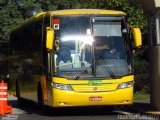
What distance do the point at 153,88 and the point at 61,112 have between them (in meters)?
3.52

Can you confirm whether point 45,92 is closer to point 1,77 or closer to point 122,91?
point 122,91

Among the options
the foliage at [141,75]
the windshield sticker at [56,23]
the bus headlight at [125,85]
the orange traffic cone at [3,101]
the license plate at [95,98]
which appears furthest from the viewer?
the foliage at [141,75]

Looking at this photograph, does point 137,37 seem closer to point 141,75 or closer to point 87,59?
point 87,59

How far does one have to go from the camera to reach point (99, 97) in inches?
695

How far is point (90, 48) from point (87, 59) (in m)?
0.39

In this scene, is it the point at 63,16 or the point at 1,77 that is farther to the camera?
the point at 1,77

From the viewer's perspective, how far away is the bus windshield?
17.8 metres

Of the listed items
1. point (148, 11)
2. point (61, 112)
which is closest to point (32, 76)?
point (61, 112)

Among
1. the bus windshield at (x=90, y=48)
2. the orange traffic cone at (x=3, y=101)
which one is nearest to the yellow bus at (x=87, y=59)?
the bus windshield at (x=90, y=48)

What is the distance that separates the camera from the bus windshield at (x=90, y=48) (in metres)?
17.8

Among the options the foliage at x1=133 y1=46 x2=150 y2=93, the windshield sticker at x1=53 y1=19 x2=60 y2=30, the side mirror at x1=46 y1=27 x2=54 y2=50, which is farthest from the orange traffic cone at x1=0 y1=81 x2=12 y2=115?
the foliage at x1=133 y1=46 x2=150 y2=93

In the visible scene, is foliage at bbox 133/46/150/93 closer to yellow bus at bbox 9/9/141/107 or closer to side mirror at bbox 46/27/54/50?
yellow bus at bbox 9/9/141/107

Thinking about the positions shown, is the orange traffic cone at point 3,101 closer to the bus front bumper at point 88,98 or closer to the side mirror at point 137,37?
the bus front bumper at point 88,98

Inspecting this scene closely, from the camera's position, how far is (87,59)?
1794cm
